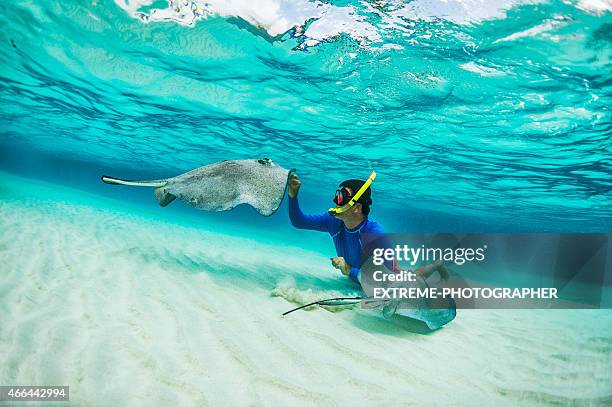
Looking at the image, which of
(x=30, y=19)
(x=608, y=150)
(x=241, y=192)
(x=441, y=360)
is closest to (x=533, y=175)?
(x=608, y=150)

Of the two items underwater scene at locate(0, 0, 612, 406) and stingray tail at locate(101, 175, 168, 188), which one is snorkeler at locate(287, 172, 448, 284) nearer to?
underwater scene at locate(0, 0, 612, 406)

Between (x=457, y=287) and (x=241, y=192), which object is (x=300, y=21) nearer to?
(x=241, y=192)

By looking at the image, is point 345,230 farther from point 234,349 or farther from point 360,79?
point 360,79

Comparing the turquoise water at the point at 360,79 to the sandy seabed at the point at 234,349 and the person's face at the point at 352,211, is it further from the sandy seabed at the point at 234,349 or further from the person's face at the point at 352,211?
the sandy seabed at the point at 234,349

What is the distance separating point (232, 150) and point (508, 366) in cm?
2162

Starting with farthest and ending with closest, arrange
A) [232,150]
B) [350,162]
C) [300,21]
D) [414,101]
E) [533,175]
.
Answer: [232,150]
[350,162]
[533,175]
[414,101]
[300,21]

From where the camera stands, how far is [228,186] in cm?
427

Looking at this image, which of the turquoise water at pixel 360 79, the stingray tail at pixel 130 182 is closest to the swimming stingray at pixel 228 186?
the stingray tail at pixel 130 182

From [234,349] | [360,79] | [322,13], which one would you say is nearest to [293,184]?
[234,349]

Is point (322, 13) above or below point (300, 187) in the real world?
above

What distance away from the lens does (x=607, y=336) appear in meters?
6.48

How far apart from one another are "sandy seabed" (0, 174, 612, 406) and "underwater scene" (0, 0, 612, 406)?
27 millimetres

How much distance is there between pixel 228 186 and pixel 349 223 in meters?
2.51

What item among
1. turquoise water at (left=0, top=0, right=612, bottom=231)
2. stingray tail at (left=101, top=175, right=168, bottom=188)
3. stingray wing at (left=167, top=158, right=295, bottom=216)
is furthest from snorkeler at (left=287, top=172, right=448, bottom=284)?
turquoise water at (left=0, top=0, right=612, bottom=231)
